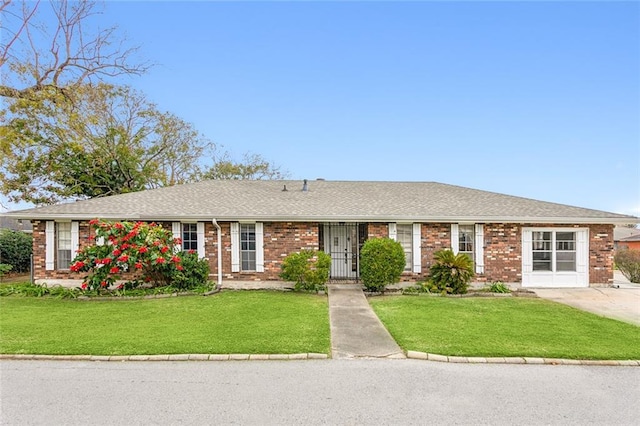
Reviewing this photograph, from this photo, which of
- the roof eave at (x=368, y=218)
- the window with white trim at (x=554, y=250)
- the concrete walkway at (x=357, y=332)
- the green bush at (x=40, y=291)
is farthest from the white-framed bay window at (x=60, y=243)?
the window with white trim at (x=554, y=250)

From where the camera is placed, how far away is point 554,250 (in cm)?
1152

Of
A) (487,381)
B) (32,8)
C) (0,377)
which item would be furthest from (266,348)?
(32,8)

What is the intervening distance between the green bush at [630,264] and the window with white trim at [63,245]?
831 inches

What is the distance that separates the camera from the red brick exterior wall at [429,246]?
1133 cm

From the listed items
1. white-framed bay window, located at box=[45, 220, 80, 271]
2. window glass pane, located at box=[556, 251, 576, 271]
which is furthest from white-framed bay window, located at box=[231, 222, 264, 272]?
window glass pane, located at box=[556, 251, 576, 271]

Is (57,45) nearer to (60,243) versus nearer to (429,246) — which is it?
(60,243)

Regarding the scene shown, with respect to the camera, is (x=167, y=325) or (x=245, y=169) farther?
(x=245, y=169)

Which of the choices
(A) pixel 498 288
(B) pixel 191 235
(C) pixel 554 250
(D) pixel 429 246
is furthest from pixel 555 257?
(B) pixel 191 235

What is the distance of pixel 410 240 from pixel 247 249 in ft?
18.3

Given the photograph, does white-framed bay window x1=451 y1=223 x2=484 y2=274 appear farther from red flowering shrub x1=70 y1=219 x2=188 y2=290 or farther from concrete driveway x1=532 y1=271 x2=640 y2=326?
red flowering shrub x1=70 y1=219 x2=188 y2=290

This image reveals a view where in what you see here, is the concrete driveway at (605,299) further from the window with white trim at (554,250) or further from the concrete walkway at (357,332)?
the concrete walkway at (357,332)

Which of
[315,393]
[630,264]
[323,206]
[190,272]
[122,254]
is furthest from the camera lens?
[630,264]

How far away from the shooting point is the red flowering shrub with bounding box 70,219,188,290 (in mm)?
9680

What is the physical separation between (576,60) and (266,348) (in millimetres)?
14622
